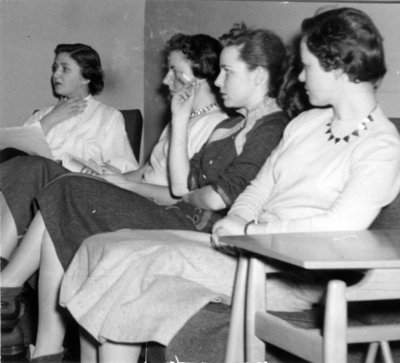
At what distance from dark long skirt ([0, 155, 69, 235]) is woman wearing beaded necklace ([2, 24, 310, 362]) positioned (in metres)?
0.31

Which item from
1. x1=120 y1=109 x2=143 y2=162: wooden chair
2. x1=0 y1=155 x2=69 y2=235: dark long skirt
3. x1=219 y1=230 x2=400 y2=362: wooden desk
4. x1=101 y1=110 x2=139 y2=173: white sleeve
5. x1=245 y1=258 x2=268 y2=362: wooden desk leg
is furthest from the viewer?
x1=120 y1=109 x2=143 y2=162: wooden chair

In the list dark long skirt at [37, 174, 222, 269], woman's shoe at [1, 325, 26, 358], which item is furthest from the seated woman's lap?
woman's shoe at [1, 325, 26, 358]

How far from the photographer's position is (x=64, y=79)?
3352 mm

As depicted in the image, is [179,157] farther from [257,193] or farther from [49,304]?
[49,304]

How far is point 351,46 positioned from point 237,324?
682 millimetres

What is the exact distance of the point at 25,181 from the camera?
8.57ft

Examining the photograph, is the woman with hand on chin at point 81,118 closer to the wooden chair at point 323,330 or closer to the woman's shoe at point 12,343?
the woman's shoe at point 12,343

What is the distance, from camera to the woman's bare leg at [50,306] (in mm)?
2160

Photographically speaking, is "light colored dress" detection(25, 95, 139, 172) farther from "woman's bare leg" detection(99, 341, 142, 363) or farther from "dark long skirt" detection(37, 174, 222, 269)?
"woman's bare leg" detection(99, 341, 142, 363)

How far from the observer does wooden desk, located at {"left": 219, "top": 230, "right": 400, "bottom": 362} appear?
135cm

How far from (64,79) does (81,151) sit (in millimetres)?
329

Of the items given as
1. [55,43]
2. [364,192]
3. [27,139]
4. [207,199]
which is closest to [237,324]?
[364,192]

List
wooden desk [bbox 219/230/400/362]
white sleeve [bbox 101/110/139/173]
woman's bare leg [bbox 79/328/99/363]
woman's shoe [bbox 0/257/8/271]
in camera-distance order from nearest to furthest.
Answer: wooden desk [bbox 219/230/400/362] < woman's bare leg [bbox 79/328/99/363] < woman's shoe [bbox 0/257/8/271] < white sleeve [bbox 101/110/139/173]

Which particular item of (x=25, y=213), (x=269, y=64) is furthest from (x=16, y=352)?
(x=269, y=64)
